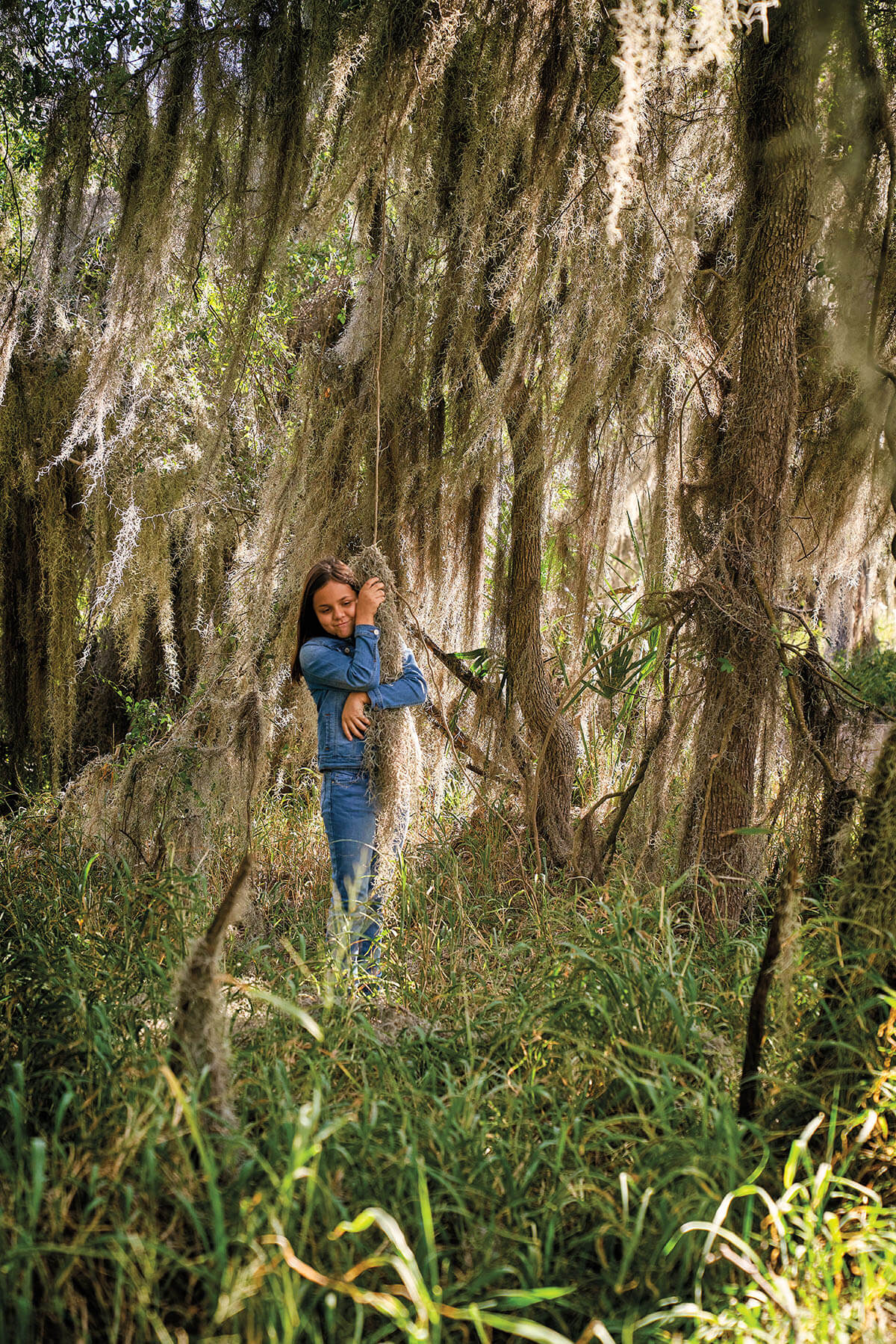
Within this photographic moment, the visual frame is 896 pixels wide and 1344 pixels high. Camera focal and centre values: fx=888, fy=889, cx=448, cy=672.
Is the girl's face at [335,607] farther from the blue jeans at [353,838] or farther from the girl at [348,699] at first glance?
the blue jeans at [353,838]

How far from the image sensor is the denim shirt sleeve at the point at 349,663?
277 centimetres

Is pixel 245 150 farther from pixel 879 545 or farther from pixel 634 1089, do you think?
pixel 879 545

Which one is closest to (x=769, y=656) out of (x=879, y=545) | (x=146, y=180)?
(x=879, y=545)

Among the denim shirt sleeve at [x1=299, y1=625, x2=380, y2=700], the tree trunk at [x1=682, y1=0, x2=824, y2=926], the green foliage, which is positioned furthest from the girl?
the green foliage

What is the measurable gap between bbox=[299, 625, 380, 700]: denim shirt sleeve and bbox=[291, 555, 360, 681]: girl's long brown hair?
60mm

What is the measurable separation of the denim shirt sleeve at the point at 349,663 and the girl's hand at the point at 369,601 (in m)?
0.03

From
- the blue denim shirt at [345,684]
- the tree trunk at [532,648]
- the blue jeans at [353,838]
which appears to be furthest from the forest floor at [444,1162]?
the tree trunk at [532,648]

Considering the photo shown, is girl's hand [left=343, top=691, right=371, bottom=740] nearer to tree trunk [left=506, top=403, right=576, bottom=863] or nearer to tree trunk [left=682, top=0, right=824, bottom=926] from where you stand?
tree trunk [left=506, top=403, right=576, bottom=863]

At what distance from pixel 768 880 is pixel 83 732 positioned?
13.0ft

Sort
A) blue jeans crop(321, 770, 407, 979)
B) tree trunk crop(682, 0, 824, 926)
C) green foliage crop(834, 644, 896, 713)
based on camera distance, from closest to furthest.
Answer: tree trunk crop(682, 0, 824, 926) → blue jeans crop(321, 770, 407, 979) → green foliage crop(834, 644, 896, 713)

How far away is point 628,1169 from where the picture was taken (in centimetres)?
144

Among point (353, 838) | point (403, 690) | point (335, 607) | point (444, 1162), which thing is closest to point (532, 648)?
point (403, 690)

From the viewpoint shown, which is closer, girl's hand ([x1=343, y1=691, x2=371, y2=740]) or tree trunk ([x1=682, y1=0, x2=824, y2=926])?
tree trunk ([x1=682, y1=0, x2=824, y2=926])

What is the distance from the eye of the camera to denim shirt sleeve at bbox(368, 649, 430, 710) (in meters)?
2.84
